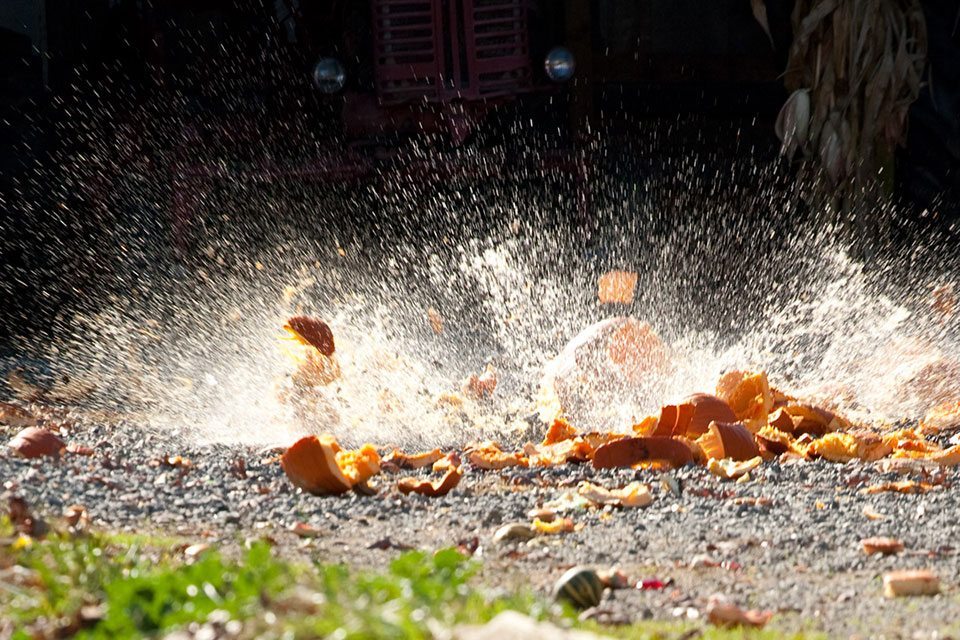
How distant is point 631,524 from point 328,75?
560 cm

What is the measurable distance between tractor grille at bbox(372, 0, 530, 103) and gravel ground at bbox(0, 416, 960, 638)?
3744 mm

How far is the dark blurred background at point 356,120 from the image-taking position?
831 cm

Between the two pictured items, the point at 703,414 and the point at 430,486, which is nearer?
the point at 430,486

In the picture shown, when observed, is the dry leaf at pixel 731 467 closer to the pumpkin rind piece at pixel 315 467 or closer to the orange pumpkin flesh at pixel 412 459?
the orange pumpkin flesh at pixel 412 459

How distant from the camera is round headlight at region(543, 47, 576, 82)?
845 centimetres

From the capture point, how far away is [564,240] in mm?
8953

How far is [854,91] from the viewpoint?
8125 mm

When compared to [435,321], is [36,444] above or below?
below

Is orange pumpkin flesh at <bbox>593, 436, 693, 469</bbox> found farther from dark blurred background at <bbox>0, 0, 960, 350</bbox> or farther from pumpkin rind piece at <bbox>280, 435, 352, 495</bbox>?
dark blurred background at <bbox>0, 0, 960, 350</bbox>

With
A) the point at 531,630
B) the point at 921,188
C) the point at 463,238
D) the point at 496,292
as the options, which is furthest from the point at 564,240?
the point at 531,630

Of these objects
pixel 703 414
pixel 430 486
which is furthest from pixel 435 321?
pixel 430 486

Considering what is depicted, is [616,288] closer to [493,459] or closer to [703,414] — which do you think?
[703,414]

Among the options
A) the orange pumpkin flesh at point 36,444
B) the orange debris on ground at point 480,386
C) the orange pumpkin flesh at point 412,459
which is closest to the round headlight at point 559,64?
the orange debris on ground at point 480,386

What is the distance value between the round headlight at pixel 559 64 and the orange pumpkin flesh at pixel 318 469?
4575 millimetres
